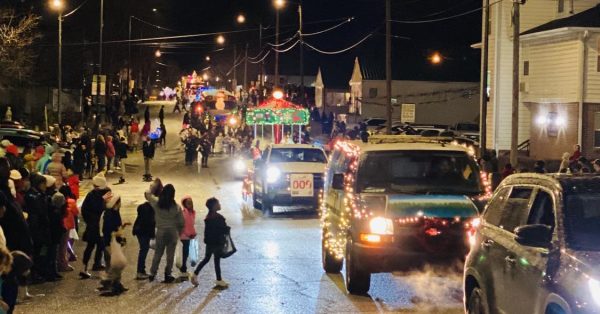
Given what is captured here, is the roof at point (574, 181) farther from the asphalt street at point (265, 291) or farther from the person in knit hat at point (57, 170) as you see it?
the person in knit hat at point (57, 170)

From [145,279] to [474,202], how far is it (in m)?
4.95

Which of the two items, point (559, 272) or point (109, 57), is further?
point (109, 57)

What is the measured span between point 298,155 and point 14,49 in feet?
59.1

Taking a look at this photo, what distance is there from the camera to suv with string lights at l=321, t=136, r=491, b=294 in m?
10.1

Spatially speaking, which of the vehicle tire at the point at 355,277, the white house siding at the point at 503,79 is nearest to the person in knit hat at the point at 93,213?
the vehicle tire at the point at 355,277

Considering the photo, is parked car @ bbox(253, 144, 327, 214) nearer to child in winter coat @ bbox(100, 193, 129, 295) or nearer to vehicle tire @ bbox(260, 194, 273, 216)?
vehicle tire @ bbox(260, 194, 273, 216)

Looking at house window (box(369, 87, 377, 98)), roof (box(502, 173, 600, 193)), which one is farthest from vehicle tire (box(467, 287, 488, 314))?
house window (box(369, 87, 377, 98))

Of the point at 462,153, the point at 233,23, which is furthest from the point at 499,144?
the point at 233,23

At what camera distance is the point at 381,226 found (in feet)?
33.5

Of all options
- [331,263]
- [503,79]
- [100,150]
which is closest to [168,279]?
[331,263]

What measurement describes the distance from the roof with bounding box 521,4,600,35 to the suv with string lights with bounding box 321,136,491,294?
2133 cm

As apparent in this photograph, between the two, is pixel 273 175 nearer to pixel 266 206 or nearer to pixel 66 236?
pixel 266 206

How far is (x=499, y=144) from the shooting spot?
3841 centimetres

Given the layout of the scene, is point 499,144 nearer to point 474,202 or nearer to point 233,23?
point 474,202
